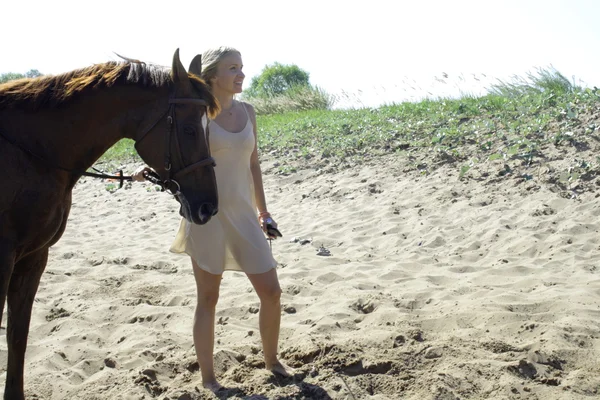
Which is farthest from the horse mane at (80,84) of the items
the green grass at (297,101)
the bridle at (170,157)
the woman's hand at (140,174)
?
the green grass at (297,101)

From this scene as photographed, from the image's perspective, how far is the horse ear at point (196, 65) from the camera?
11.1 feet

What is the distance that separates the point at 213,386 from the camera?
3699 millimetres

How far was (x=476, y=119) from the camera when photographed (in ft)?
34.5

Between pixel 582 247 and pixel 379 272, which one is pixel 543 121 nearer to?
pixel 582 247

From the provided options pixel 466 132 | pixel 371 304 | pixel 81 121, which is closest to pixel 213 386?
pixel 81 121

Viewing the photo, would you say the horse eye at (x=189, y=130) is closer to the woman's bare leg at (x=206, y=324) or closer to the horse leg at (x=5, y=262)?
the woman's bare leg at (x=206, y=324)

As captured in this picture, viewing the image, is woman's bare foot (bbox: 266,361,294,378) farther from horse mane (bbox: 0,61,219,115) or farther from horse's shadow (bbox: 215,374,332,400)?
horse mane (bbox: 0,61,219,115)

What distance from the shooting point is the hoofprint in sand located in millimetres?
3748

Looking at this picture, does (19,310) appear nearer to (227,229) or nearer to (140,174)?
(140,174)

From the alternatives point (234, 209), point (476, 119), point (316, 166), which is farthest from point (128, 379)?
point (476, 119)

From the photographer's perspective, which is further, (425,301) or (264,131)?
(264,131)

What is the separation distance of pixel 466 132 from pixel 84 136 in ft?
24.5

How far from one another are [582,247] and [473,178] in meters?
2.42

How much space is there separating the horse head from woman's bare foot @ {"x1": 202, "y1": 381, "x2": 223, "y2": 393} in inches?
41.9
